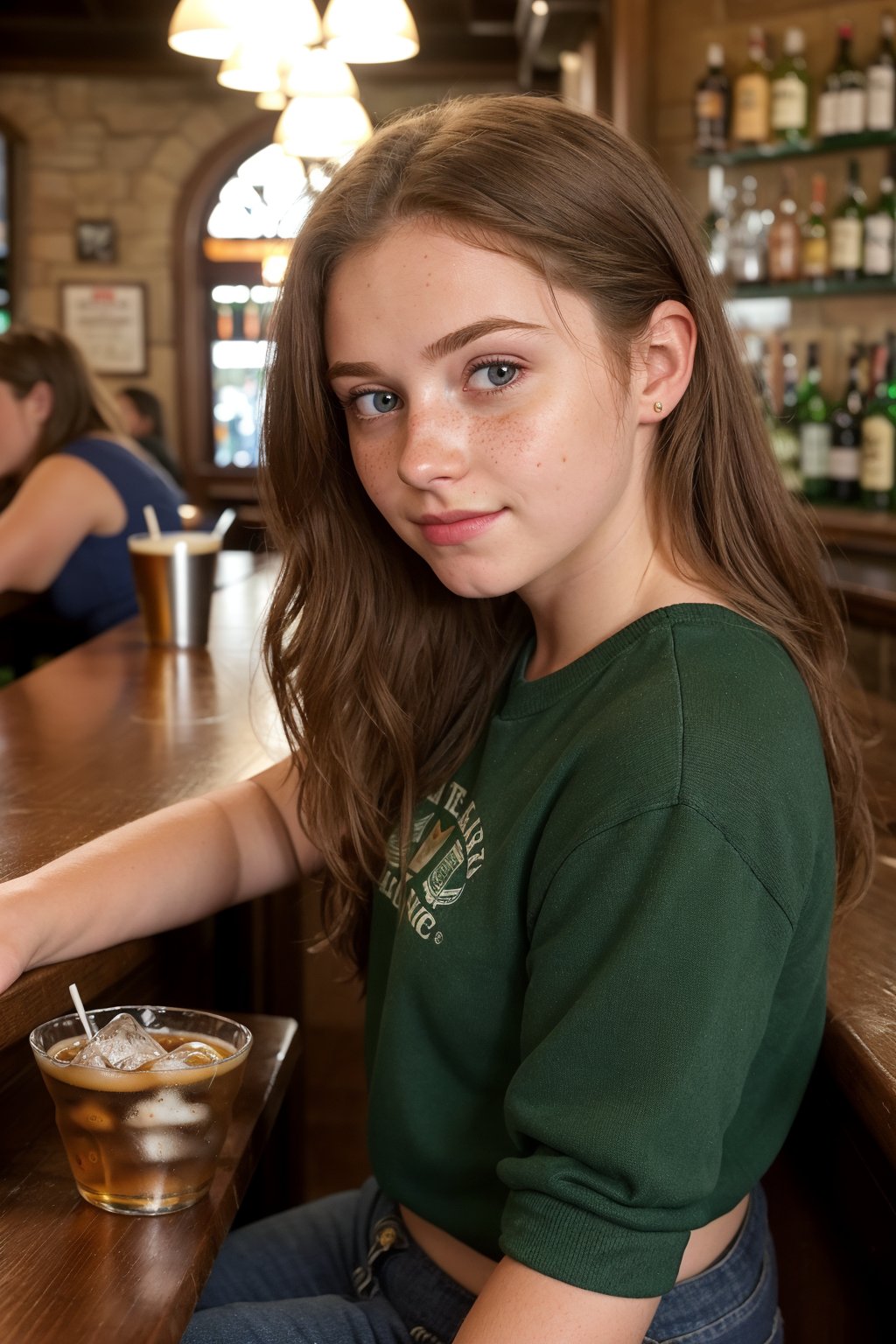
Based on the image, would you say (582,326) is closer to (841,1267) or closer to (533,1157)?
(533,1157)

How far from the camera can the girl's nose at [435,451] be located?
97cm

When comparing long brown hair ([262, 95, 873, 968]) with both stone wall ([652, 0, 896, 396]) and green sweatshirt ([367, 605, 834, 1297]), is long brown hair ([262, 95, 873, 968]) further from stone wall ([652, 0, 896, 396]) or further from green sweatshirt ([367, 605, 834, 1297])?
stone wall ([652, 0, 896, 396])

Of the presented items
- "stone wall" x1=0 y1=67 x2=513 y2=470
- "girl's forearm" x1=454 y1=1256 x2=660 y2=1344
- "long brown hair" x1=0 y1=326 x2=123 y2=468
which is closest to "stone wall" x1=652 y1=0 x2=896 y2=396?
"long brown hair" x1=0 y1=326 x2=123 y2=468

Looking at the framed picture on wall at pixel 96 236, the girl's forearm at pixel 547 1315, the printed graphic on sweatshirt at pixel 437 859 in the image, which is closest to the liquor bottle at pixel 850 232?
the printed graphic on sweatshirt at pixel 437 859

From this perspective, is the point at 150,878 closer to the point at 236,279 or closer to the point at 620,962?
the point at 620,962

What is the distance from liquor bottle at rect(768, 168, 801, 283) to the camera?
4.27 meters

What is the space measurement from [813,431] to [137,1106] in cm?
374

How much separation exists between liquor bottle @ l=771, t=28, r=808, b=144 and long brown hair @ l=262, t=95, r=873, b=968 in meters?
3.36

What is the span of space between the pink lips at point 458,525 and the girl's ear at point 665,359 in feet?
0.52

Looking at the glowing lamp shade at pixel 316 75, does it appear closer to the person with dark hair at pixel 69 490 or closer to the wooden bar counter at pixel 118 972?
the person with dark hair at pixel 69 490

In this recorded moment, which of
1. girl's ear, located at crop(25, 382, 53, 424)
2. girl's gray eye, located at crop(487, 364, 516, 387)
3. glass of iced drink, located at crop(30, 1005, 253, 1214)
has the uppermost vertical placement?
girl's ear, located at crop(25, 382, 53, 424)

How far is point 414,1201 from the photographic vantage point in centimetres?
106

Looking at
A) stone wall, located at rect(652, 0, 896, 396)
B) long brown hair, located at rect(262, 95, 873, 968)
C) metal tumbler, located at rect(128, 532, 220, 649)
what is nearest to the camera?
long brown hair, located at rect(262, 95, 873, 968)

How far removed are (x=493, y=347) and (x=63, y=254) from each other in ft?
26.3
